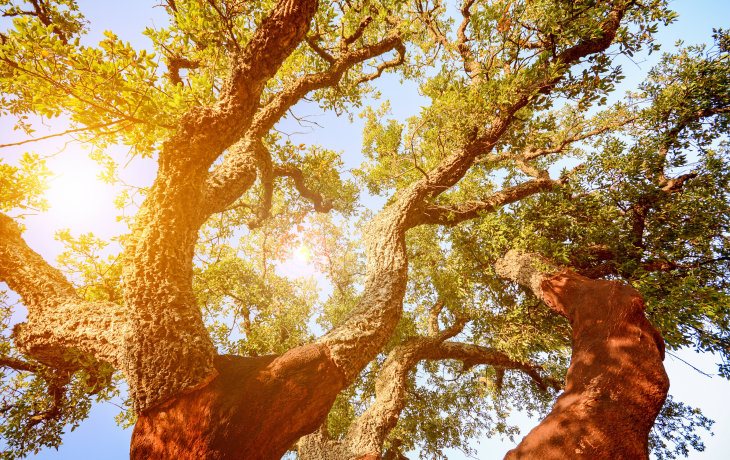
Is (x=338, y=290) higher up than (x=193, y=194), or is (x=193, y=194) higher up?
(x=338, y=290)

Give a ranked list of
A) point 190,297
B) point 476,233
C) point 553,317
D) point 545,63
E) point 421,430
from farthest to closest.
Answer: point 421,430, point 476,233, point 553,317, point 545,63, point 190,297

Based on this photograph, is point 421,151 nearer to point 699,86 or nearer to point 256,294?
point 699,86

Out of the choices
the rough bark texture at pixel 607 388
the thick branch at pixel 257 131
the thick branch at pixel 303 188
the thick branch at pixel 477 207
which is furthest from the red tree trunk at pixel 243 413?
the thick branch at pixel 303 188

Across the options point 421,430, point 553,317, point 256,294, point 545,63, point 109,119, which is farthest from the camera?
point 421,430

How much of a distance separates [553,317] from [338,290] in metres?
8.79

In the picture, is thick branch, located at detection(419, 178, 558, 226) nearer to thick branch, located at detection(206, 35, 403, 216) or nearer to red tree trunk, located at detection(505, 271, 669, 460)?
red tree trunk, located at detection(505, 271, 669, 460)

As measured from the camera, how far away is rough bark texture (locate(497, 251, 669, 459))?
2.49 m

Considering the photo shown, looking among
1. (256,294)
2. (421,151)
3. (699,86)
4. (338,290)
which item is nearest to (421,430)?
(338,290)

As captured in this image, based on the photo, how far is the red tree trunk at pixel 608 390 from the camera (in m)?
2.49

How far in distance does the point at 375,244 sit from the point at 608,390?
183 inches

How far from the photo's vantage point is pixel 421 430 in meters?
10.6

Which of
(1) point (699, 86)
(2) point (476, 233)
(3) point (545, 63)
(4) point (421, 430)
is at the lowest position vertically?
(4) point (421, 430)

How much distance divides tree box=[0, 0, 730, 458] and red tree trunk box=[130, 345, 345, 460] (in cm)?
2

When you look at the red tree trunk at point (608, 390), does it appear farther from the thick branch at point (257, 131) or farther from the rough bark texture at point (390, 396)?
the thick branch at point (257, 131)
